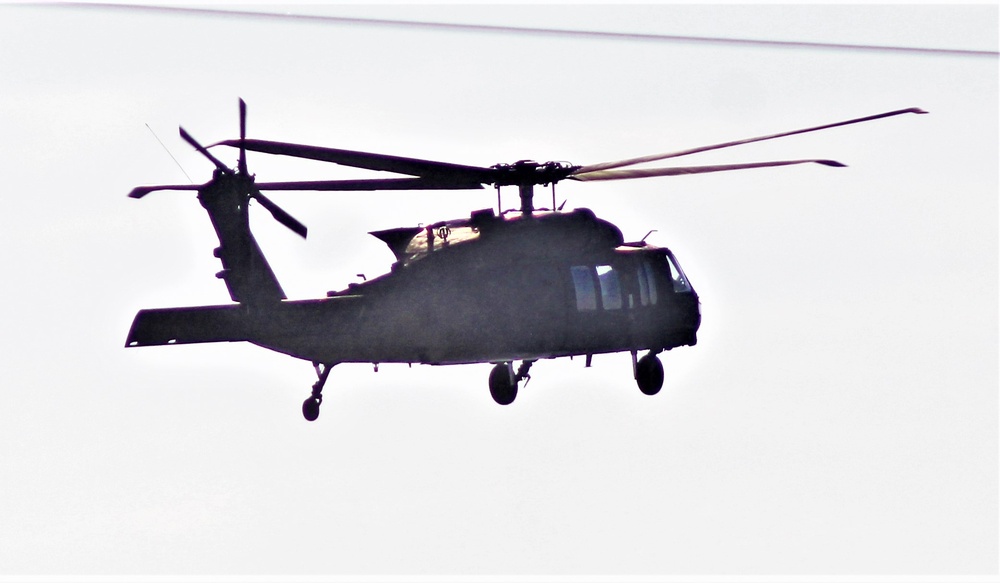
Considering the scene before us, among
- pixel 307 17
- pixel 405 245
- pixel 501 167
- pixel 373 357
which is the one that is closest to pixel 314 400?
pixel 373 357

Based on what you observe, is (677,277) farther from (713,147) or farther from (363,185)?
(363,185)

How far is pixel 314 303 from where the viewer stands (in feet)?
83.6

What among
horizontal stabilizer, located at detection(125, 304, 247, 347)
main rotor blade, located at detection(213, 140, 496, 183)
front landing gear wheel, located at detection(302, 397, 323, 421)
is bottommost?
front landing gear wheel, located at detection(302, 397, 323, 421)

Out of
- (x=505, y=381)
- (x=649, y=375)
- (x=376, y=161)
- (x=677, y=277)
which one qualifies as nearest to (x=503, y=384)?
(x=505, y=381)

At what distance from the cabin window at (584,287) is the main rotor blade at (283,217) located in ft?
18.9

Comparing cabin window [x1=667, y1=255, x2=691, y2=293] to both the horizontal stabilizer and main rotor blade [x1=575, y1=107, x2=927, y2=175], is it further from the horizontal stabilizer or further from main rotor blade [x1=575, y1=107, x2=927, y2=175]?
the horizontal stabilizer

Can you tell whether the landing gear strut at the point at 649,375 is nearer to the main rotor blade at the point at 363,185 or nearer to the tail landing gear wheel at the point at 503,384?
the tail landing gear wheel at the point at 503,384

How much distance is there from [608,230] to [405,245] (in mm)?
3995

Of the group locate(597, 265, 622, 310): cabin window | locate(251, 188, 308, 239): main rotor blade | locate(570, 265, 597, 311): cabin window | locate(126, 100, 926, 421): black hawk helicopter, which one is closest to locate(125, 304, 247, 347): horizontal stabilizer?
locate(126, 100, 926, 421): black hawk helicopter

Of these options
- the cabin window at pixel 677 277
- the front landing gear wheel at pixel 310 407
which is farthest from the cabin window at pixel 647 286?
the front landing gear wheel at pixel 310 407

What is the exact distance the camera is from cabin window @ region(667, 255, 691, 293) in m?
27.9

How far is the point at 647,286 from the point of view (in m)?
27.3

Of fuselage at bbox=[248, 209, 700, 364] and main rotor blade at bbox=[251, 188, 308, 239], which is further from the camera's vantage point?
fuselage at bbox=[248, 209, 700, 364]

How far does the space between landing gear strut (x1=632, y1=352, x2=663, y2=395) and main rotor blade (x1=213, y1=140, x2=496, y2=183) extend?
5335 millimetres
